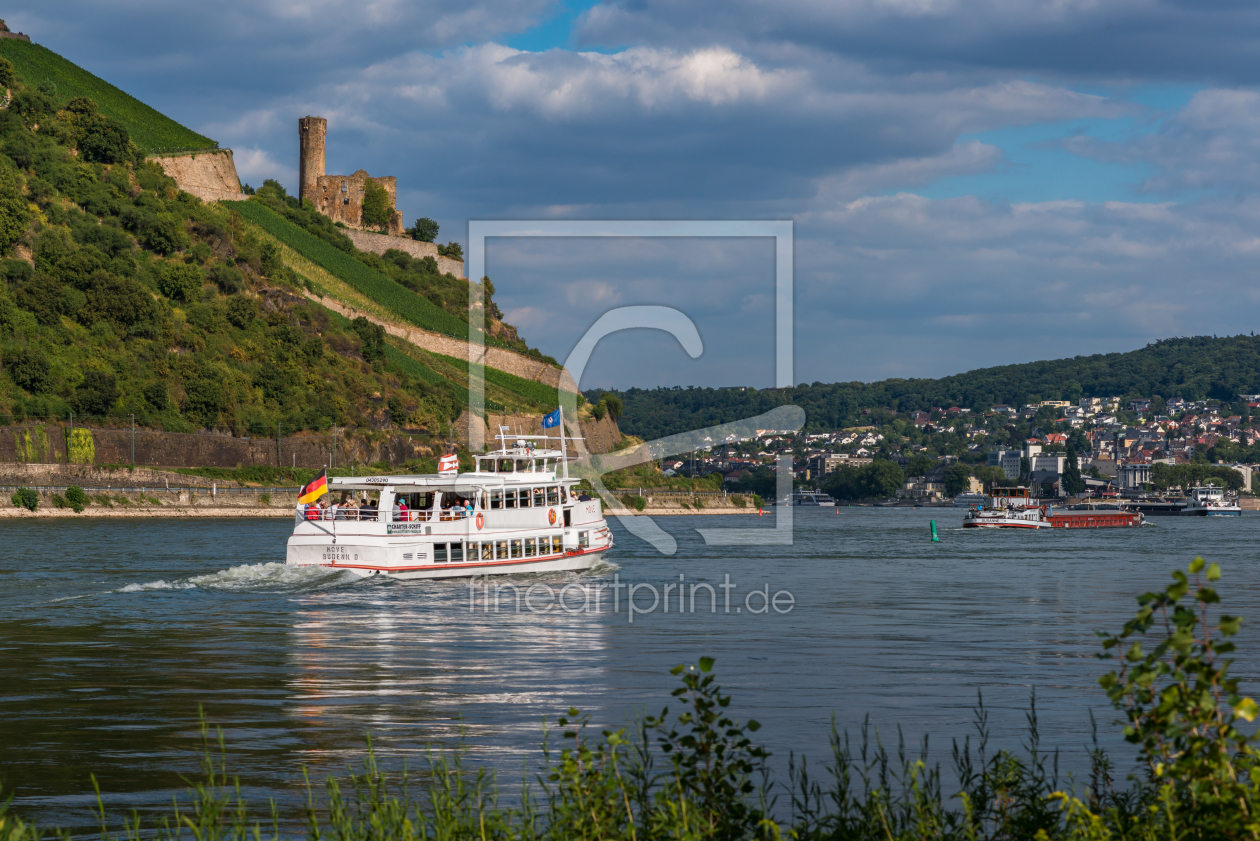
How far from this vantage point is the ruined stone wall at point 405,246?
178 metres

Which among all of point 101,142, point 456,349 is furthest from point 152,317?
point 456,349

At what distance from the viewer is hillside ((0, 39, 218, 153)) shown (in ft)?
471

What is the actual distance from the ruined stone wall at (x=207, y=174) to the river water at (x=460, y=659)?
97245 mm

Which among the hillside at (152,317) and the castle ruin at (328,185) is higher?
the castle ruin at (328,185)

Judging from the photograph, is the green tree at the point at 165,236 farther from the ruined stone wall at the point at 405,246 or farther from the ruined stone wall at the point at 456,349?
the ruined stone wall at the point at 405,246

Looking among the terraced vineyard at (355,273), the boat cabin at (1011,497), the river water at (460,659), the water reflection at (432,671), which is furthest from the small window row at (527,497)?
the terraced vineyard at (355,273)

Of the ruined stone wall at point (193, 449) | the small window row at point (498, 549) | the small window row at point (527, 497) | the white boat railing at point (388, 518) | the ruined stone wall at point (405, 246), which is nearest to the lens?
the white boat railing at point (388, 518)

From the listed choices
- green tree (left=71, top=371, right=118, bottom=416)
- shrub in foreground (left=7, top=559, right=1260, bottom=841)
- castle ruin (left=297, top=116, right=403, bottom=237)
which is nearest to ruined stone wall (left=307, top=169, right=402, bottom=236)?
castle ruin (left=297, top=116, right=403, bottom=237)

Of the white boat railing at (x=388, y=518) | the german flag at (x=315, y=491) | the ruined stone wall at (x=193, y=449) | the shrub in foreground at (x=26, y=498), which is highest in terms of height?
the ruined stone wall at (x=193, y=449)

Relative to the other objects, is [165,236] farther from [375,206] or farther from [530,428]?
[375,206]

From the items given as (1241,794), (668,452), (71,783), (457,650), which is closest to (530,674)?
(457,650)

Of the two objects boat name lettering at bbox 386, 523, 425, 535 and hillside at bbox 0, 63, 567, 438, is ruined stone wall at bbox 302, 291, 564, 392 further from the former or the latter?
boat name lettering at bbox 386, 523, 425, 535

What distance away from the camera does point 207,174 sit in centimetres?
14688

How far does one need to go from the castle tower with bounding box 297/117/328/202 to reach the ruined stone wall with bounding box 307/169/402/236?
0.83 metres
